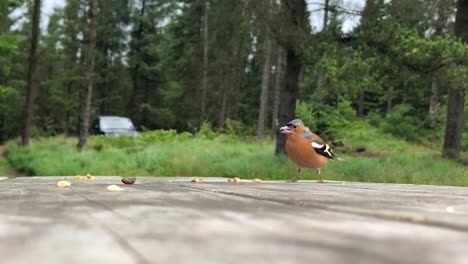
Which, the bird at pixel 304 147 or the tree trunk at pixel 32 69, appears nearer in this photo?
the bird at pixel 304 147

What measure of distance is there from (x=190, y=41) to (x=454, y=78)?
79.9 feet

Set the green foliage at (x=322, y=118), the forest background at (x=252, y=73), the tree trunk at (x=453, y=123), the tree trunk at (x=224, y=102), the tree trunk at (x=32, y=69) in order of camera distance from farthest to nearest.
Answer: the tree trunk at (x=224, y=102), the green foliage at (x=322, y=118), the tree trunk at (x=32, y=69), the tree trunk at (x=453, y=123), the forest background at (x=252, y=73)

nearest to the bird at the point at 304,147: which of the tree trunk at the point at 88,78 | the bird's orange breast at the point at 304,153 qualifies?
the bird's orange breast at the point at 304,153

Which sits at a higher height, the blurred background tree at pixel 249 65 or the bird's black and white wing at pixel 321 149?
the blurred background tree at pixel 249 65

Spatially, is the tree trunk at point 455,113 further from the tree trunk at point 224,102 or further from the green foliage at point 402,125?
the tree trunk at point 224,102

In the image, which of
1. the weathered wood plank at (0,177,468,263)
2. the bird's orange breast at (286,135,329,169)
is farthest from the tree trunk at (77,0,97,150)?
the weathered wood plank at (0,177,468,263)

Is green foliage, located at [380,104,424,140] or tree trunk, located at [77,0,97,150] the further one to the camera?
green foliage, located at [380,104,424,140]

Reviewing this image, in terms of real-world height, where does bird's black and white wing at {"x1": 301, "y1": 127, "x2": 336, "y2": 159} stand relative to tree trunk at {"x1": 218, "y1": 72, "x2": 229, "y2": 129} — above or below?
below

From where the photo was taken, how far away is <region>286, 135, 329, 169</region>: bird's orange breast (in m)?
4.74

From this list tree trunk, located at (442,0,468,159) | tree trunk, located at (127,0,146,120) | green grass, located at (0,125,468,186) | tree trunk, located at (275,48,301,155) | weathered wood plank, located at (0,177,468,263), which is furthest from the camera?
tree trunk, located at (127,0,146,120)

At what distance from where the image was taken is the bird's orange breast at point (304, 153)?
4.74 m

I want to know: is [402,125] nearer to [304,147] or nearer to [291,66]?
[291,66]

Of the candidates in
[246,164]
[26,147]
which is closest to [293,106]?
[246,164]

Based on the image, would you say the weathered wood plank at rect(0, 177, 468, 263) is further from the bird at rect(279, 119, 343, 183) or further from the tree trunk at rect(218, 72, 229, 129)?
the tree trunk at rect(218, 72, 229, 129)
